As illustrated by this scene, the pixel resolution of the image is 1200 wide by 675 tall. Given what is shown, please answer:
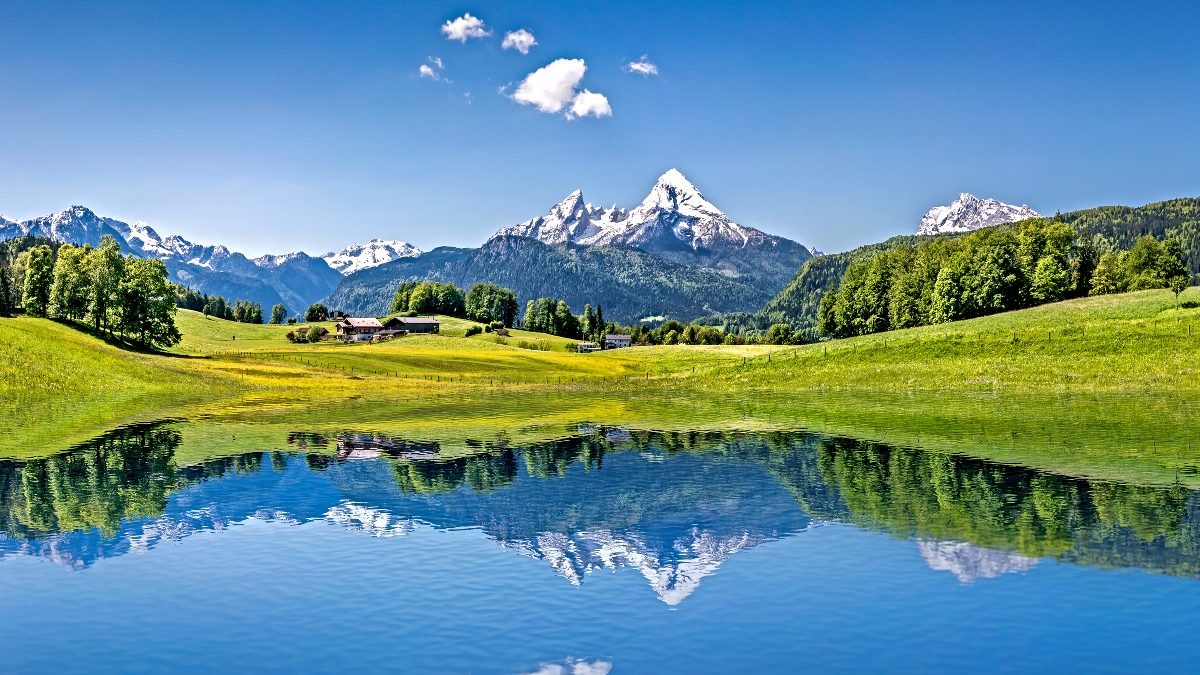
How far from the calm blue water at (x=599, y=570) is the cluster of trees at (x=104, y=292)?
4192 inches

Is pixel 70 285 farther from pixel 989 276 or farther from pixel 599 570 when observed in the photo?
pixel 989 276

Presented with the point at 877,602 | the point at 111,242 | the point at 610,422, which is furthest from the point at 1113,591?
the point at 111,242

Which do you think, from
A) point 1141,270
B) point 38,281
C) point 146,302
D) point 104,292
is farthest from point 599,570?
point 1141,270

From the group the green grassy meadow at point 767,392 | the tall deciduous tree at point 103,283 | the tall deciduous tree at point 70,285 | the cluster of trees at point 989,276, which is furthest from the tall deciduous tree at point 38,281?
the cluster of trees at point 989,276

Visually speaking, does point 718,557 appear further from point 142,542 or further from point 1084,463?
point 1084,463

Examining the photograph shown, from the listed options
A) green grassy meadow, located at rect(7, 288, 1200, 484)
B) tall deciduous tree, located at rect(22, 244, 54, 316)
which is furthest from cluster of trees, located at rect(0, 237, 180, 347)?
green grassy meadow, located at rect(7, 288, 1200, 484)

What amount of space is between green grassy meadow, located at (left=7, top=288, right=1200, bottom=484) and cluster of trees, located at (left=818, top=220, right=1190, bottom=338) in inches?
794

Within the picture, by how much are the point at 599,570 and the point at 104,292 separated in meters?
134

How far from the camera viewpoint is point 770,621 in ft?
66.7

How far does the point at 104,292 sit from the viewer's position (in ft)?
437

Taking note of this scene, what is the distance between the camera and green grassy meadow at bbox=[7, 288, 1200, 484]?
50.9 metres

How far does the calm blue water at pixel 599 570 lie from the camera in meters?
18.6

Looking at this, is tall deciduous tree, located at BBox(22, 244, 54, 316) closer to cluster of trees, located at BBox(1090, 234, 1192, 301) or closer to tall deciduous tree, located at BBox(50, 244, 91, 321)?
tall deciduous tree, located at BBox(50, 244, 91, 321)

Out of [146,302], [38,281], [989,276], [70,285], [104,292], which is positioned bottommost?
[146,302]
